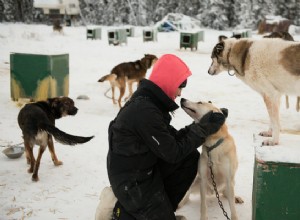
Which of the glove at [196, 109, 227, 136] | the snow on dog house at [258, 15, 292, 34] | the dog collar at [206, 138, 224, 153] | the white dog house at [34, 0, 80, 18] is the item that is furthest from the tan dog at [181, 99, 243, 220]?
the white dog house at [34, 0, 80, 18]

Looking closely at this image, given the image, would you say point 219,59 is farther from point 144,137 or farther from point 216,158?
point 144,137

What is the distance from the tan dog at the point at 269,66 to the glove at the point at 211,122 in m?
1.05

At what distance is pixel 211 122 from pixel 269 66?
5.43 feet

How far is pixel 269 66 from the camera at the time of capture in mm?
3842

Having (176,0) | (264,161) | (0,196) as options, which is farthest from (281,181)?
(176,0)

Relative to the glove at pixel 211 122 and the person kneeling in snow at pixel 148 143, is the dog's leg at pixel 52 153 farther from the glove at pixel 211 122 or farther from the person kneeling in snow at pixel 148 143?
the glove at pixel 211 122

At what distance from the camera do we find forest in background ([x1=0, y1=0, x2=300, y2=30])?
39.6m

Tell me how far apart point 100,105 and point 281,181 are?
18.1 feet

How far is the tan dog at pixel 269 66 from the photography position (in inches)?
145

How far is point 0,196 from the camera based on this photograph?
3.35 meters

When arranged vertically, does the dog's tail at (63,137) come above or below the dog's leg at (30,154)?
above

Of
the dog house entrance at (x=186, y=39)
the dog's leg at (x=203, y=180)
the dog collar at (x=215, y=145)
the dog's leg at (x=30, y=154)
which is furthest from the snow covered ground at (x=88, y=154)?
the dog house entrance at (x=186, y=39)

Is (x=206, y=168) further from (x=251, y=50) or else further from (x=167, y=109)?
(x=251, y=50)

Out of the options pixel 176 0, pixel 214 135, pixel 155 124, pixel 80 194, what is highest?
pixel 176 0
